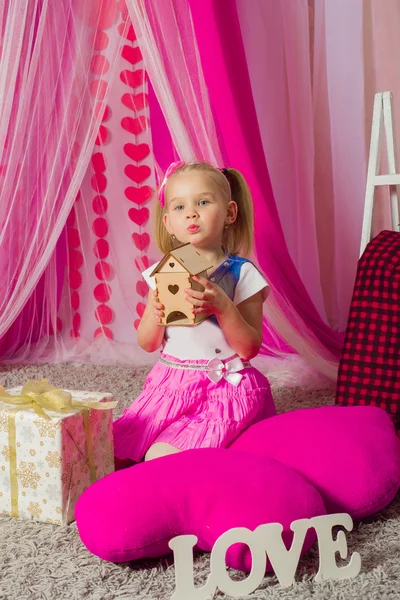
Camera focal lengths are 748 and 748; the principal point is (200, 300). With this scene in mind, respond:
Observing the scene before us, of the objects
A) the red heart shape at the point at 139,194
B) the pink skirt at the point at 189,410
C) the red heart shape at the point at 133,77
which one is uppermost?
the red heart shape at the point at 133,77

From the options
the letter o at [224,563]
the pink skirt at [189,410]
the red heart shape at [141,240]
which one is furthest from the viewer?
the red heart shape at [141,240]

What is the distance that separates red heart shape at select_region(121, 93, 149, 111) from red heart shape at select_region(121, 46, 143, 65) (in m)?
0.12

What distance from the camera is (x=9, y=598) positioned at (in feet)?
3.80

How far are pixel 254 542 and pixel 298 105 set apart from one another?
1820 mm

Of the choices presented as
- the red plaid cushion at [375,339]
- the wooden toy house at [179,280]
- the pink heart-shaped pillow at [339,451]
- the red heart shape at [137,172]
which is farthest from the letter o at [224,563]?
the red heart shape at [137,172]

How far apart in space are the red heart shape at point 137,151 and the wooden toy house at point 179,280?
3.73ft

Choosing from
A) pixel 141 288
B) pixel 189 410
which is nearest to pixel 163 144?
pixel 141 288

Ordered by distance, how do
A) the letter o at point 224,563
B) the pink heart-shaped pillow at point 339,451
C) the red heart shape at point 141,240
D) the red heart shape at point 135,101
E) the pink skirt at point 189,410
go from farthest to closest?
the red heart shape at point 141,240 → the red heart shape at point 135,101 → the pink skirt at point 189,410 → the pink heart-shaped pillow at point 339,451 → the letter o at point 224,563

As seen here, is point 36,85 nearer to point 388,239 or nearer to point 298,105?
point 298,105

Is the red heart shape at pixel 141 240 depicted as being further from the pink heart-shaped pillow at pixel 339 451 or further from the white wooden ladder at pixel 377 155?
the pink heart-shaped pillow at pixel 339 451

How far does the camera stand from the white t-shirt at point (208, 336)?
5.64ft

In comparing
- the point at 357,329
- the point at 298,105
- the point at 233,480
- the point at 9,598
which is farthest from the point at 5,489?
the point at 298,105

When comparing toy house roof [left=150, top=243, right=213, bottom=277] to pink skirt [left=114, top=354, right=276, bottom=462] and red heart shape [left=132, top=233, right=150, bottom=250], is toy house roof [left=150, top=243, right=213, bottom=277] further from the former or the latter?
red heart shape [left=132, top=233, right=150, bottom=250]

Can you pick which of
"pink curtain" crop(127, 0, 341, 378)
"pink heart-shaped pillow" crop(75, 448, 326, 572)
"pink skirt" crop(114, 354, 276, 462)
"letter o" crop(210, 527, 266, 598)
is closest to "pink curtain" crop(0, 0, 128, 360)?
"pink curtain" crop(127, 0, 341, 378)
